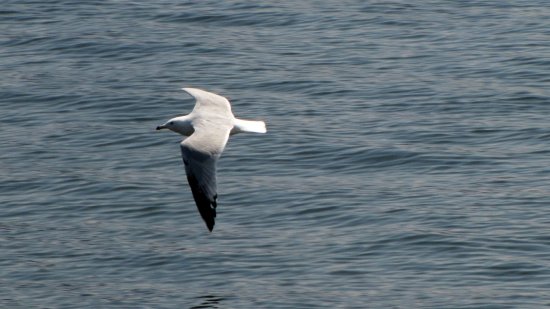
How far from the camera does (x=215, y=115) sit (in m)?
20.5

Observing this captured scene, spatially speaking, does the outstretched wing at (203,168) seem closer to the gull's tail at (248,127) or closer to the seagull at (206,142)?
the seagull at (206,142)

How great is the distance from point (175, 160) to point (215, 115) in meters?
5.72

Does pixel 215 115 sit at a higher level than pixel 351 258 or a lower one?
higher

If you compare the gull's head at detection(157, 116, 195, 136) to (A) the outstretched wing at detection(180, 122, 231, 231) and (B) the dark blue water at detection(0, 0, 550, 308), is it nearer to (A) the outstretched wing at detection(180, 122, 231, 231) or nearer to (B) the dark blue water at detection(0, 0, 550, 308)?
(A) the outstretched wing at detection(180, 122, 231, 231)

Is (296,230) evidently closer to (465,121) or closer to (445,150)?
(445,150)

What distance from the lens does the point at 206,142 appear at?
18.5m

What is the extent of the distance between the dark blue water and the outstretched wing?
2593mm

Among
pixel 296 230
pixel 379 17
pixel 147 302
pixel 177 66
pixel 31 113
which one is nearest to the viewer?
pixel 147 302

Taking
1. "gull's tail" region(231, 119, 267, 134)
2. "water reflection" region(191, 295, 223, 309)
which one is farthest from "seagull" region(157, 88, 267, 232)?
"water reflection" region(191, 295, 223, 309)

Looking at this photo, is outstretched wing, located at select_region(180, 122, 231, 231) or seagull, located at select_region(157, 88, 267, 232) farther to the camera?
seagull, located at select_region(157, 88, 267, 232)

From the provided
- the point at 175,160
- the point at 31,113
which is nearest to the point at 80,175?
the point at 175,160

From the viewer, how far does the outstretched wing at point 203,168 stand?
17500mm

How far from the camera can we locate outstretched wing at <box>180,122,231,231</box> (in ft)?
57.4

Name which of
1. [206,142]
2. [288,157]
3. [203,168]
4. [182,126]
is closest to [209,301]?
[182,126]
